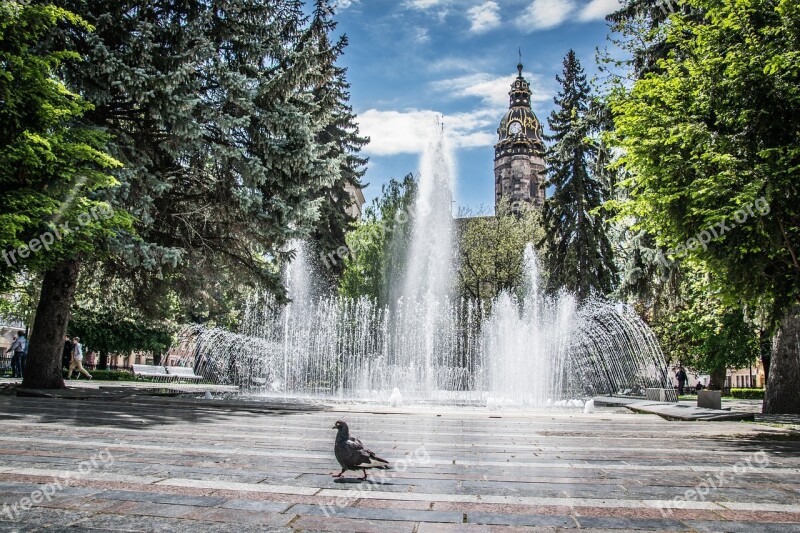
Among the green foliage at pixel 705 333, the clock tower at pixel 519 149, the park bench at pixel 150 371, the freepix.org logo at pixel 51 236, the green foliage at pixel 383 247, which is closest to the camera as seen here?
the freepix.org logo at pixel 51 236

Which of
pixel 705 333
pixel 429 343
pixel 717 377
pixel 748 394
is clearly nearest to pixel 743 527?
pixel 429 343

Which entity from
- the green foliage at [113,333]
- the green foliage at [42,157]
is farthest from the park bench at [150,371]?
the green foliage at [42,157]

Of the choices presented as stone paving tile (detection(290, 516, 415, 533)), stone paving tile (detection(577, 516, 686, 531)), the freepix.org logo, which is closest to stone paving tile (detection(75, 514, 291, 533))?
stone paving tile (detection(290, 516, 415, 533))

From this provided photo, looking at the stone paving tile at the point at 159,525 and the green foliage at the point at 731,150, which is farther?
the green foliage at the point at 731,150

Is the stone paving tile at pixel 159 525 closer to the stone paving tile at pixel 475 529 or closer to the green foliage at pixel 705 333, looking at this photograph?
the stone paving tile at pixel 475 529

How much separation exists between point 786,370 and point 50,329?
54.8 feet

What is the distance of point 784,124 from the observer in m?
8.51

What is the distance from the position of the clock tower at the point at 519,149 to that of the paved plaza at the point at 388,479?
7454cm

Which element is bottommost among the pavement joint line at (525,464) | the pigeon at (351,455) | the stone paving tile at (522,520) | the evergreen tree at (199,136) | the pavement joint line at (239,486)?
the pavement joint line at (525,464)

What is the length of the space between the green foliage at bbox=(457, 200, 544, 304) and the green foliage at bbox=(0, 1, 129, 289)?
2643 centimetres

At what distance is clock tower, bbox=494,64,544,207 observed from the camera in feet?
269

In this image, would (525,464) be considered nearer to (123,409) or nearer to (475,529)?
(475,529)

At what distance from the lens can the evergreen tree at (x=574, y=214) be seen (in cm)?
2834

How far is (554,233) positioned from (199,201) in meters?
19.8
